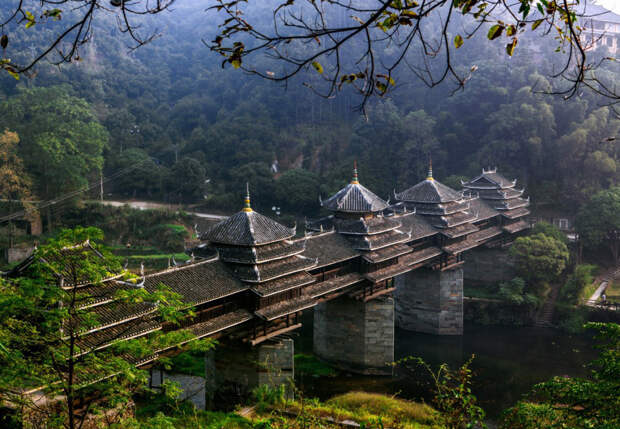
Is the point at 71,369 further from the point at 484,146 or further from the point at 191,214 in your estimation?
the point at 484,146

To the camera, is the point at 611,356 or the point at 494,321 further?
the point at 494,321

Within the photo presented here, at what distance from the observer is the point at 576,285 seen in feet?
112

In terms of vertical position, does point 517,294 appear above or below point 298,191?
below

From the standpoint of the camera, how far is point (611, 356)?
12250 millimetres

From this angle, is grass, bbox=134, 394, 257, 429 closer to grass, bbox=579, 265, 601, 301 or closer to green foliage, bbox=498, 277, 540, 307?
green foliage, bbox=498, 277, 540, 307

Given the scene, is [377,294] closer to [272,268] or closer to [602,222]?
[272,268]

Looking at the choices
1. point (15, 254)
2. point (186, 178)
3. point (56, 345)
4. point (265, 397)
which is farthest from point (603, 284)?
Answer: point (15, 254)

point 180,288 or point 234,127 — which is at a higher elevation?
point 234,127

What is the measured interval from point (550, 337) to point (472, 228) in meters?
8.04

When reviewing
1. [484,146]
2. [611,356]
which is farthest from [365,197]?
[484,146]

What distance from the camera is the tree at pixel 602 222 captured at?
3738cm

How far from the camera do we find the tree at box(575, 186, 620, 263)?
123ft

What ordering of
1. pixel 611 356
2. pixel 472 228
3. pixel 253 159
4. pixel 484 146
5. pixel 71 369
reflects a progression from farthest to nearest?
pixel 253 159 → pixel 484 146 → pixel 472 228 → pixel 611 356 → pixel 71 369

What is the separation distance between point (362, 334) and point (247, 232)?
9.67m
